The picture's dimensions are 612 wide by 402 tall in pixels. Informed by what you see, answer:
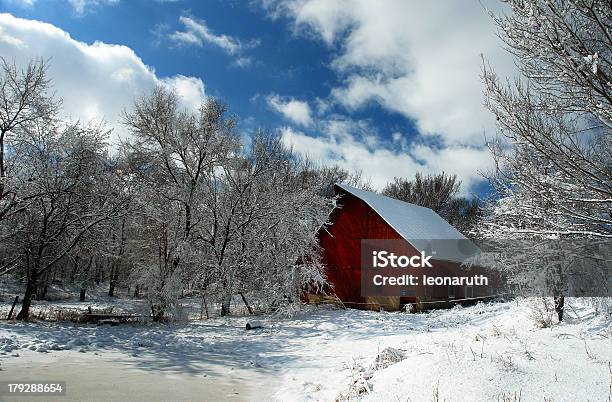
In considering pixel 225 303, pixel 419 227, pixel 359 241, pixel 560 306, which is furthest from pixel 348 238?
pixel 560 306

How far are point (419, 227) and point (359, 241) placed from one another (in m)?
4.72

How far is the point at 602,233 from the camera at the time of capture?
22.2ft

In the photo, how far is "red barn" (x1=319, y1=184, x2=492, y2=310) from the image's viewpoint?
2181 cm

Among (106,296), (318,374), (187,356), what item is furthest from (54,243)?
(106,296)

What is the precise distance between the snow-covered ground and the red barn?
A: 5056mm

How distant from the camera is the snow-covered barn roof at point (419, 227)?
22.3 m

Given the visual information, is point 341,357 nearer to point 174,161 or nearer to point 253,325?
point 253,325

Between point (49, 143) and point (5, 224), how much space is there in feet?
10.7

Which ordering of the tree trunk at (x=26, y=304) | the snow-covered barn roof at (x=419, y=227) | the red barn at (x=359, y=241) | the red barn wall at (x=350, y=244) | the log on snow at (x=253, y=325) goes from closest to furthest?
the tree trunk at (x=26, y=304)
the log on snow at (x=253, y=325)
the red barn at (x=359, y=241)
the snow-covered barn roof at (x=419, y=227)
the red barn wall at (x=350, y=244)

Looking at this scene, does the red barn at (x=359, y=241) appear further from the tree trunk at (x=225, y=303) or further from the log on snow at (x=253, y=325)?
the log on snow at (x=253, y=325)

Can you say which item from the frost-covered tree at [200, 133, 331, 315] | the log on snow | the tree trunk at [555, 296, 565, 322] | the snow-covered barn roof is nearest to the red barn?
the snow-covered barn roof

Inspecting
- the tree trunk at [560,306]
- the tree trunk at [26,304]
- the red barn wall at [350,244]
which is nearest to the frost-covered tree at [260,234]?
the red barn wall at [350,244]

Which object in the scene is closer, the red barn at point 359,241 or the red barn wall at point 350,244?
the red barn at point 359,241

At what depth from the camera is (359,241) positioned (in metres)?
23.0
